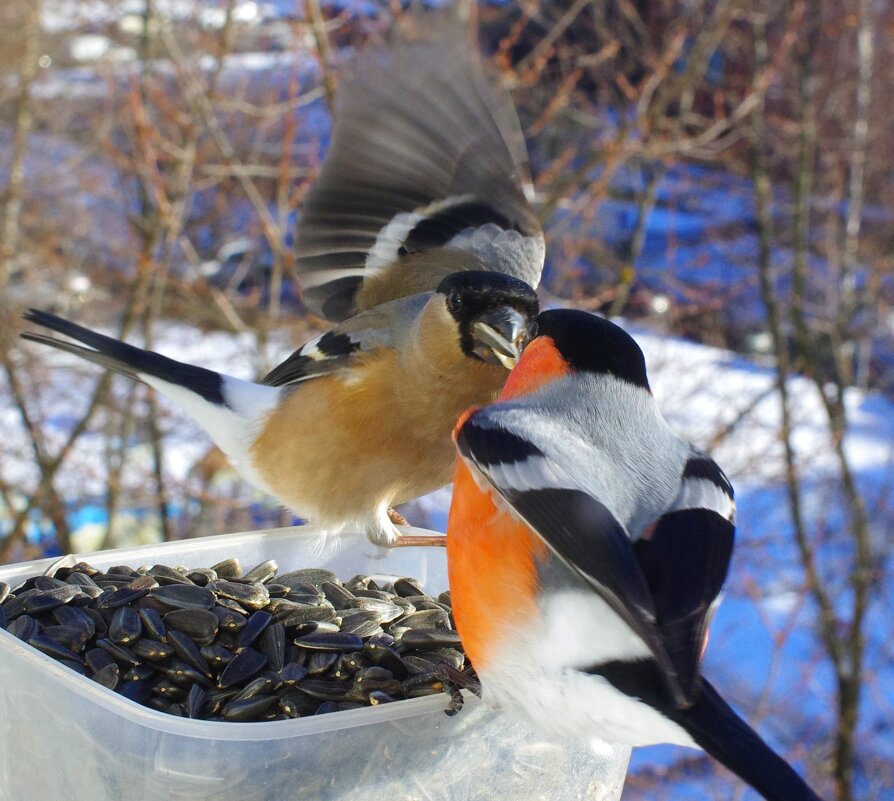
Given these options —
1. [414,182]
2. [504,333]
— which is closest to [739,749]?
[504,333]

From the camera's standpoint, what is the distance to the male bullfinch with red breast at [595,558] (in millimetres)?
1004

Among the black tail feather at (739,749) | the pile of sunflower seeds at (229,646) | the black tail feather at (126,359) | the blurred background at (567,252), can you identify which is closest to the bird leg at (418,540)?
the pile of sunflower seeds at (229,646)

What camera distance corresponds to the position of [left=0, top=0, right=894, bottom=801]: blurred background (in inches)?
164

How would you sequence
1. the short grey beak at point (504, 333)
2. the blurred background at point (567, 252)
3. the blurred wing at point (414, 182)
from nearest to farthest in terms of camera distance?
the short grey beak at point (504, 333), the blurred wing at point (414, 182), the blurred background at point (567, 252)

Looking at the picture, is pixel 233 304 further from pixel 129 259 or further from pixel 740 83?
pixel 740 83

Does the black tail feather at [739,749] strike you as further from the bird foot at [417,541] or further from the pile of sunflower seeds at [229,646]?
the bird foot at [417,541]

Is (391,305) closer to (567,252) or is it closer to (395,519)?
(395,519)

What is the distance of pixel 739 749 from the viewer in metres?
0.96

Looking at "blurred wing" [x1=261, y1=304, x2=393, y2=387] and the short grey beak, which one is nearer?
the short grey beak

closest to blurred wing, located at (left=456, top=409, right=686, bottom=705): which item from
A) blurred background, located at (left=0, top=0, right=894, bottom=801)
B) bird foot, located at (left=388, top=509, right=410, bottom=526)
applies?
bird foot, located at (left=388, top=509, right=410, bottom=526)

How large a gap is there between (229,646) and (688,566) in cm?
67

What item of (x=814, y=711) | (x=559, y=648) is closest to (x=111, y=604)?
(x=559, y=648)

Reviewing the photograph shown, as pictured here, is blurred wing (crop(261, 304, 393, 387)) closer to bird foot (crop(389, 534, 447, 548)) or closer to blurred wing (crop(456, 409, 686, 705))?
bird foot (crop(389, 534, 447, 548))

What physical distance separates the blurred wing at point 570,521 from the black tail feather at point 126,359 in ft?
3.14
